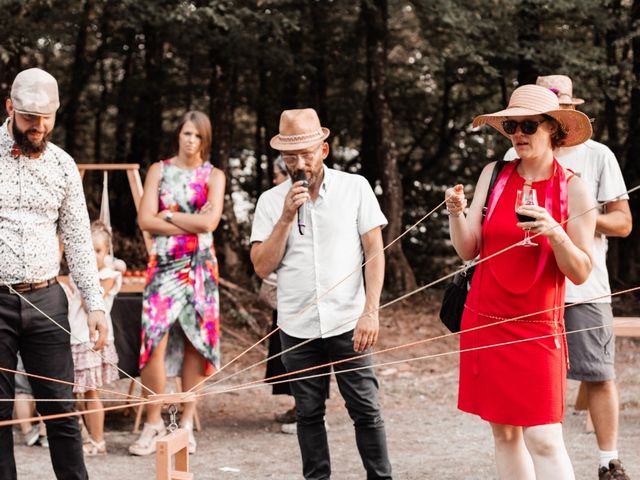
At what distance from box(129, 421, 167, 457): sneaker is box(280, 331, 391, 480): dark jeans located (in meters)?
1.64

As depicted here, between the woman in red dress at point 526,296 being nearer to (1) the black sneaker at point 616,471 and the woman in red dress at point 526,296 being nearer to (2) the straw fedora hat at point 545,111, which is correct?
(2) the straw fedora hat at point 545,111

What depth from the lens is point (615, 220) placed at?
14.3 feet

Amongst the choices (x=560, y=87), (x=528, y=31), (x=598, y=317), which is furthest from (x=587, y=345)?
(x=528, y=31)

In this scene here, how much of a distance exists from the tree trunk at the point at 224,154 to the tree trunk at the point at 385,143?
2163 mm

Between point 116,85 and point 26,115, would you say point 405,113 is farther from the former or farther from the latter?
point 26,115

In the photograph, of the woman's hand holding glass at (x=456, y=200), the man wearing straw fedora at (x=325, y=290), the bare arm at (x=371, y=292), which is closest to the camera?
the woman's hand holding glass at (x=456, y=200)

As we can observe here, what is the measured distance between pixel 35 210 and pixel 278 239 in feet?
3.57

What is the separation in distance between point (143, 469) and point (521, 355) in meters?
2.83

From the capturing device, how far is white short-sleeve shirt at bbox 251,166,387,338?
427 centimetres

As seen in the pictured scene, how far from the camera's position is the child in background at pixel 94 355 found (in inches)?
225

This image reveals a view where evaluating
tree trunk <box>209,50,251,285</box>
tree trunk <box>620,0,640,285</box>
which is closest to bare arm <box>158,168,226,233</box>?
tree trunk <box>209,50,251,285</box>

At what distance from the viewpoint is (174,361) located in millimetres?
5930

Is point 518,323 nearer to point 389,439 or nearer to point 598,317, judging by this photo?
point 598,317

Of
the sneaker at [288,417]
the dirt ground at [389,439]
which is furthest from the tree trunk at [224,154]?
the sneaker at [288,417]
